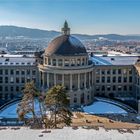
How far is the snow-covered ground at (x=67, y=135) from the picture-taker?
47.7m

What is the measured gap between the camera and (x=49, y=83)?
380 ft

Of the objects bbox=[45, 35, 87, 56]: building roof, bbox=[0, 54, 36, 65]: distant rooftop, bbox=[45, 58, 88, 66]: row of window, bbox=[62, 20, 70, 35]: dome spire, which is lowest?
bbox=[0, 54, 36, 65]: distant rooftop

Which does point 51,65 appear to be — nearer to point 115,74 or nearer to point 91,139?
point 115,74

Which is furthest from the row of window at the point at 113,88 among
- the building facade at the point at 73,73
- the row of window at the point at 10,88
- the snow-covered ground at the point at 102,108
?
the row of window at the point at 10,88

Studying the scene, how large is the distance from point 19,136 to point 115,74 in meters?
84.5

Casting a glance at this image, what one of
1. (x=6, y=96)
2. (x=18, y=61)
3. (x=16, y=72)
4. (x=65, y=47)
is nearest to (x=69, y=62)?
(x=65, y=47)

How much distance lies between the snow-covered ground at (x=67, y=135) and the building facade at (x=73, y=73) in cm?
6277

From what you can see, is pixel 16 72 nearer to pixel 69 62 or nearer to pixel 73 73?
pixel 69 62

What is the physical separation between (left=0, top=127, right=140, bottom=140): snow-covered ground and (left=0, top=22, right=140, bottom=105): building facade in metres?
62.8

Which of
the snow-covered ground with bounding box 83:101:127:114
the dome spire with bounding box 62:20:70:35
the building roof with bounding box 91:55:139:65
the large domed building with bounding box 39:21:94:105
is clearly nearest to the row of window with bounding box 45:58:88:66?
the large domed building with bounding box 39:21:94:105

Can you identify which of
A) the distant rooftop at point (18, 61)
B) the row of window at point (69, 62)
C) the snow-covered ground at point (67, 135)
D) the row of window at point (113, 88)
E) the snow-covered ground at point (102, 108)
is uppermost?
the row of window at point (69, 62)

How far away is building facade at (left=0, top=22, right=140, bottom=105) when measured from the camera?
113625mm

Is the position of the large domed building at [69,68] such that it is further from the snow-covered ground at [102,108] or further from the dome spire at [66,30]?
the snow-covered ground at [102,108]

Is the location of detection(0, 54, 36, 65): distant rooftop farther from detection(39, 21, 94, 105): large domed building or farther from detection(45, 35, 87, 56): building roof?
detection(45, 35, 87, 56): building roof
